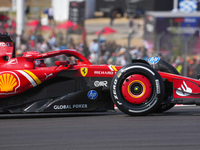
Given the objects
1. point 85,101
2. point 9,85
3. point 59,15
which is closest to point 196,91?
point 85,101

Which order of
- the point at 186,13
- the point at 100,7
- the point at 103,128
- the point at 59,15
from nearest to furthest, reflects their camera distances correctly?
1. the point at 103,128
2. the point at 186,13
3. the point at 59,15
4. the point at 100,7

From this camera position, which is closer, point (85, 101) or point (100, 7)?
point (85, 101)

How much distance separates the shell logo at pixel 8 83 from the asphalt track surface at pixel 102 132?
46 centimetres

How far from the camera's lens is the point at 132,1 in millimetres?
34500

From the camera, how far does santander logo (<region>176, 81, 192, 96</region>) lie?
23.4 feet

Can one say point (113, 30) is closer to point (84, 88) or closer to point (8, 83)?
point (84, 88)

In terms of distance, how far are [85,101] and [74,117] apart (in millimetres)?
331

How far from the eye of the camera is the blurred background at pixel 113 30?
1423 centimetres

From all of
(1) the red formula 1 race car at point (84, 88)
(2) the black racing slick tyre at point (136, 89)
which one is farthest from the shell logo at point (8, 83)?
(2) the black racing slick tyre at point (136, 89)

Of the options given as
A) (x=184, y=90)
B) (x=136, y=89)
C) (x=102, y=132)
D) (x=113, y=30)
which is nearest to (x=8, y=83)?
(x=136, y=89)

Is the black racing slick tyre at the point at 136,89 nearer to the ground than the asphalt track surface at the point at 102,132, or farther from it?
farther from it

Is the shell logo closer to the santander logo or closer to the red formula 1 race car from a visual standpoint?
the red formula 1 race car

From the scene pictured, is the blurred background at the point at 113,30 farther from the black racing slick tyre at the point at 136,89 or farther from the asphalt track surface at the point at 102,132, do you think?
the asphalt track surface at the point at 102,132

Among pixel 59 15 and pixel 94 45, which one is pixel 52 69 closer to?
pixel 94 45
